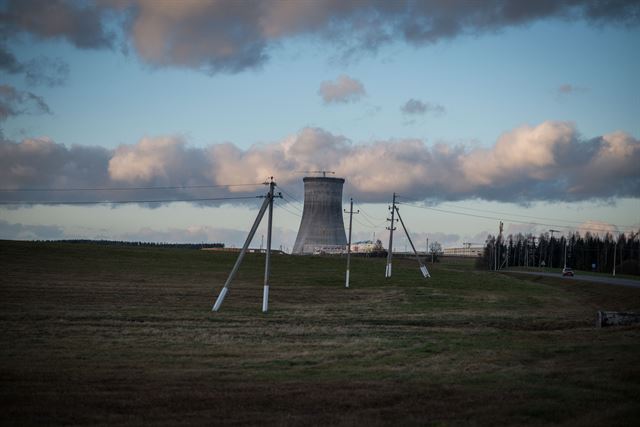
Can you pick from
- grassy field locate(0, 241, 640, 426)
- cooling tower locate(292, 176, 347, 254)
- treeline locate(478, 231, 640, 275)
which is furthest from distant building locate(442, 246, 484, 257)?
grassy field locate(0, 241, 640, 426)

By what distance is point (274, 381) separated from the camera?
12750 millimetres

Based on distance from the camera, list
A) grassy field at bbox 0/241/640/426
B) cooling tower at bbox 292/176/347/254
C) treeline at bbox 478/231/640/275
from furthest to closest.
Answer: treeline at bbox 478/231/640/275 < cooling tower at bbox 292/176/347/254 < grassy field at bbox 0/241/640/426

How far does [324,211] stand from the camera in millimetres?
63094

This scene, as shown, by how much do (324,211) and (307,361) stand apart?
48045 millimetres

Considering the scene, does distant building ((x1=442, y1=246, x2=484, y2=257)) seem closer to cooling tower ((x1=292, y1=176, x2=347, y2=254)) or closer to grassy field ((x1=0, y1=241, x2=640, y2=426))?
cooling tower ((x1=292, y1=176, x2=347, y2=254))

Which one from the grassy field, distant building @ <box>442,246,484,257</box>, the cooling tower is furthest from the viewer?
distant building @ <box>442,246,484,257</box>

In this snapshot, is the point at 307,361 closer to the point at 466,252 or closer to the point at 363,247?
the point at 363,247

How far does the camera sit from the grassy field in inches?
401

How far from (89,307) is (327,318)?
29.2 feet

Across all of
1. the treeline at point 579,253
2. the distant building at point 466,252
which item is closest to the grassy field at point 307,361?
the treeline at point 579,253

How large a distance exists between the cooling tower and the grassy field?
2770cm

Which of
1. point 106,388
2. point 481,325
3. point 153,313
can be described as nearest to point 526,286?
point 481,325

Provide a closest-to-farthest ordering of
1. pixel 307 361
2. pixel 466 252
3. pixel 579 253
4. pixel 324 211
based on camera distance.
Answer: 1. pixel 307 361
2. pixel 324 211
3. pixel 579 253
4. pixel 466 252

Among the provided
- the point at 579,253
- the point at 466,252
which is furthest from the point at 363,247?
the point at 466,252
